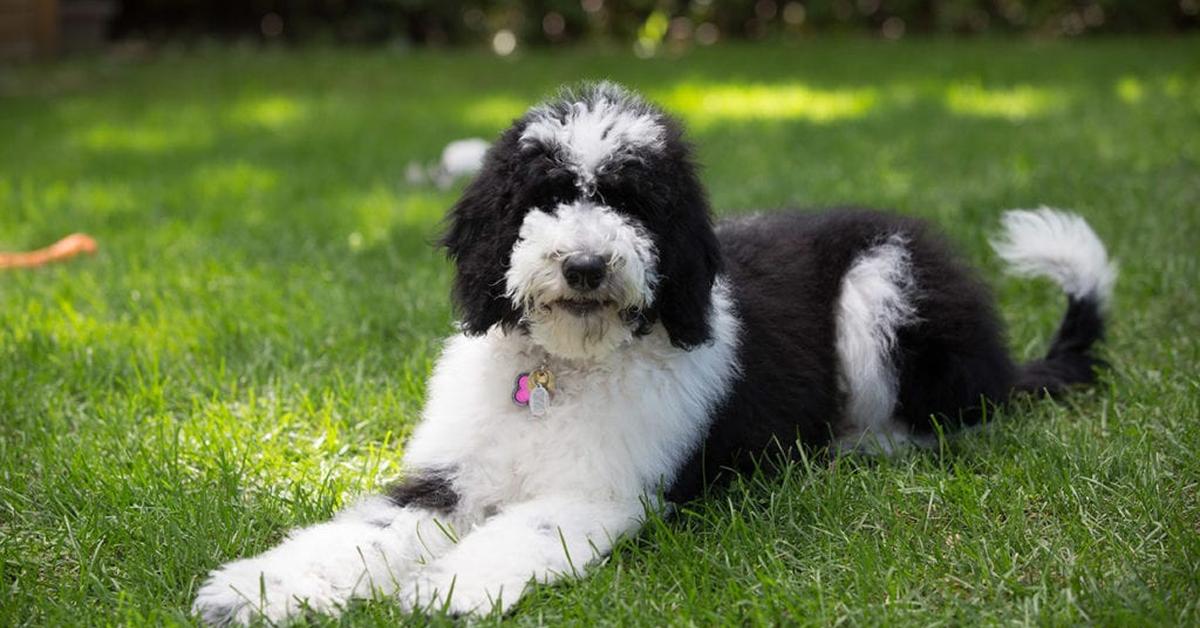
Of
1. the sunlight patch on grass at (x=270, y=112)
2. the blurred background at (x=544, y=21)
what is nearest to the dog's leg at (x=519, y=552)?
the sunlight patch on grass at (x=270, y=112)

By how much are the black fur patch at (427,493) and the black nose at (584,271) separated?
65 centimetres

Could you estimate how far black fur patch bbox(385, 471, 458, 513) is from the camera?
9.82 feet

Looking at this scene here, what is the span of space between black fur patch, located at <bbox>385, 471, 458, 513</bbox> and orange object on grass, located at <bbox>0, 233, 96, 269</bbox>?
358 cm

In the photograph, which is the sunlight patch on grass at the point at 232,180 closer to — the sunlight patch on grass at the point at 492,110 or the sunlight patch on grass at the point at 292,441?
the sunlight patch on grass at the point at 492,110

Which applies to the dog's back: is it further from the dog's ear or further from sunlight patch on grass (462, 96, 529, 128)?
sunlight patch on grass (462, 96, 529, 128)

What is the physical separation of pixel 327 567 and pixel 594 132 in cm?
116

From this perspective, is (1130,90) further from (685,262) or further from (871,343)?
(685,262)

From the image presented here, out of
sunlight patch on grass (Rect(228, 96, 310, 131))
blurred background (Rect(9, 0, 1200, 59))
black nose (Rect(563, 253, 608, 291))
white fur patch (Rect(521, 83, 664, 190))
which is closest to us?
black nose (Rect(563, 253, 608, 291))

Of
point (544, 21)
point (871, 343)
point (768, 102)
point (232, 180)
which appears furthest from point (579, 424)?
point (544, 21)

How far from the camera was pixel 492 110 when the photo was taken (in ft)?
33.0

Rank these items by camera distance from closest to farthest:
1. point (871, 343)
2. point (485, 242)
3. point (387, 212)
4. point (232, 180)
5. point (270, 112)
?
point (485, 242)
point (871, 343)
point (387, 212)
point (232, 180)
point (270, 112)

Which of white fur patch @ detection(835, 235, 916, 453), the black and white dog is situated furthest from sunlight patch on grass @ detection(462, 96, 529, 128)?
the black and white dog

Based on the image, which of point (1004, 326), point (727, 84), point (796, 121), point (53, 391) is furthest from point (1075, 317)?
point (727, 84)

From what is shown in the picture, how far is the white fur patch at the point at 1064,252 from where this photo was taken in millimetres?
3961
